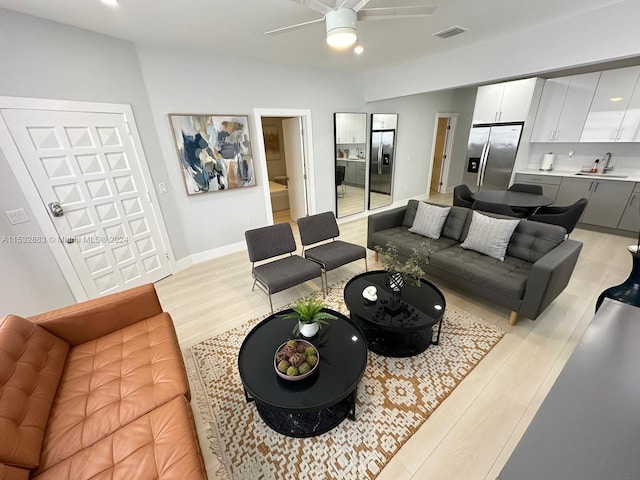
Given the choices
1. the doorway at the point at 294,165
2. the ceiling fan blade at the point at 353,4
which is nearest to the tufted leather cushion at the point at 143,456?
the ceiling fan blade at the point at 353,4

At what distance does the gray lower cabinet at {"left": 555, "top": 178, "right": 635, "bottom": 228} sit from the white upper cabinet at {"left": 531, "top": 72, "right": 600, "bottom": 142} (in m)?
0.80

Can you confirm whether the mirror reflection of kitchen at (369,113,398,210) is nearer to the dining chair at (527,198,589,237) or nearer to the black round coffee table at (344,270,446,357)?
the dining chair at (527,198,589,237)

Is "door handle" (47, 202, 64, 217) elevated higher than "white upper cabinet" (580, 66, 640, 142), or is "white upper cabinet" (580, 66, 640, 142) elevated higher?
"white upper cabinet" (580, 66, 640, 142)

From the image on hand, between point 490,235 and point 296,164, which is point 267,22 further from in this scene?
point 490,235

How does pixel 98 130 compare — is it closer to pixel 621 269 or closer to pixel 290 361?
pixel 290 361

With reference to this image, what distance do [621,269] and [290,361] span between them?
13.9 ft

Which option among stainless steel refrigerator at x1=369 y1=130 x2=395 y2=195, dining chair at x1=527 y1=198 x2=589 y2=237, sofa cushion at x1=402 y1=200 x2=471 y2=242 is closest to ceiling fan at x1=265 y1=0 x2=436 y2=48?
sofa cushion at x1=402 y1=200 x2=471 y2=242

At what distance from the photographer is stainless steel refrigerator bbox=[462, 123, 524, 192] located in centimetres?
459

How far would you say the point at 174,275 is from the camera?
11.4 ft

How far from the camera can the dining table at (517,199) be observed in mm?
3352

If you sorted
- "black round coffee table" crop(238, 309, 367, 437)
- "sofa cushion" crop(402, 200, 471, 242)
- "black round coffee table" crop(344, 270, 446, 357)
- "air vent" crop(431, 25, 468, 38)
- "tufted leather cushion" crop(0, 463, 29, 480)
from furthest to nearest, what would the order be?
"sofa cushion" crop(402, 200, 471, 242)
"air vent" crop(431, 25, 468, 38)
"black round coffee table" crop(344, 270, 446, 357)
"black round coffee table" crop(238, 309, 367, 437)
"tufted leather cushion" crop(0, 463, 29, 480)

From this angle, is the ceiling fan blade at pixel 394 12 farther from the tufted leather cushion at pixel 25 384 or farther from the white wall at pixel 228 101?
the tufted leather cushion at pixel 25 384

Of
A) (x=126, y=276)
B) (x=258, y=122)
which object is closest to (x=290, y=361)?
(x=126, y=276)

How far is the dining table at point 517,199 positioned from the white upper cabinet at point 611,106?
1.51 meters
